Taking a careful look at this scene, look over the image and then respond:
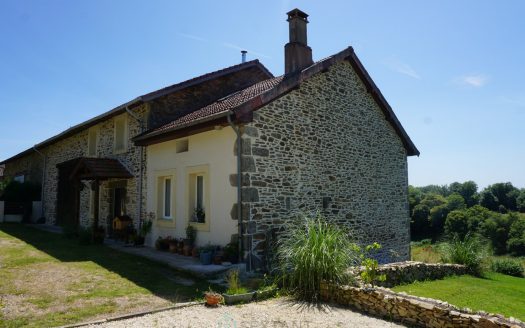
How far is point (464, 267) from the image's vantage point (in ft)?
34.4

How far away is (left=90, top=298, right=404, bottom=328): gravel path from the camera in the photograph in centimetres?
519

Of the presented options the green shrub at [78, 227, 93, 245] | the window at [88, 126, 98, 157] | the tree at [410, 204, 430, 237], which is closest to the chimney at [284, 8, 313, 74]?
the green shrub at [78, 227, 93, 245]

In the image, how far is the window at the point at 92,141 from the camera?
52.5ft

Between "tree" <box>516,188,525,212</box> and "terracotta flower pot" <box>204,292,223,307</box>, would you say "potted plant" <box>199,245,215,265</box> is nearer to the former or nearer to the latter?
"terracotta flower pot" <box>204,292,223,307</box>

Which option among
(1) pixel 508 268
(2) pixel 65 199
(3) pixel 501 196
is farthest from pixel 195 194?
(3) pixel 501 196

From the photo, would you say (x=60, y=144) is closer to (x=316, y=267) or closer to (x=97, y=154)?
(x=97, y=154)

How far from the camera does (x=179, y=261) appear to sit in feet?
30.1

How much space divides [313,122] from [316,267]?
521cm

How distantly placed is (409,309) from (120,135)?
1188cm

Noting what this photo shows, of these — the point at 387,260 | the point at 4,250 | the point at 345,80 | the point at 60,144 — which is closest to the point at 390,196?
the point at 387,260

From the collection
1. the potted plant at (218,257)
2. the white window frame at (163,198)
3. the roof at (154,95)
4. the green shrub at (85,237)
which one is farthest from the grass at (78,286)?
the roof at (154,95)

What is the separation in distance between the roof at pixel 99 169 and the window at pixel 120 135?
63 centimetres

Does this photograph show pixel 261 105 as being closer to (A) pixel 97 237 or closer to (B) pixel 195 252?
(B) pixel 195 252

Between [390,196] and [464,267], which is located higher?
[390,196]
